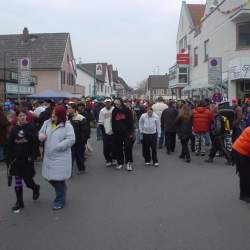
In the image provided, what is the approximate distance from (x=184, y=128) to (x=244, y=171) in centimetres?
571

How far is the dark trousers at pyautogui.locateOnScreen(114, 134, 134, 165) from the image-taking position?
38.4ft

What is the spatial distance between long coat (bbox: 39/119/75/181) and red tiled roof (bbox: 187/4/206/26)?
3630cm

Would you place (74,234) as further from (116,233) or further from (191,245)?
(191,245)

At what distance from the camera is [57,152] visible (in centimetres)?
736

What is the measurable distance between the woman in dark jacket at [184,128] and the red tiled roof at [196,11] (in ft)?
97.2

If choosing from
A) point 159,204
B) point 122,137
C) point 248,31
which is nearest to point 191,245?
point 159,204

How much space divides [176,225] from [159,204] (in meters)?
1.29

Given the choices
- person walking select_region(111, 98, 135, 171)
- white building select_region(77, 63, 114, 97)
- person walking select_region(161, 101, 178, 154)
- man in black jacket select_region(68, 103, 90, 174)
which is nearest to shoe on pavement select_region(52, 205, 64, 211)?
man in black jacket select_region(68, 103, 90, 174)

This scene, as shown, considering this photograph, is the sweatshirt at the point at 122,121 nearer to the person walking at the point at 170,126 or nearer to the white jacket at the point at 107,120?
the white jacket at the point at 107,120

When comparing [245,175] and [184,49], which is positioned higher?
[184,49]

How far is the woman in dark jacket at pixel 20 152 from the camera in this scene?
7.44 metres

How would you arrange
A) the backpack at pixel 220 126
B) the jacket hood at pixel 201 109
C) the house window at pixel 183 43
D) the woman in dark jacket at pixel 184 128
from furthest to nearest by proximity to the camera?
the house window at pixel 183 43, the jacket hood at pixel 201 109, the woman in dark jacket at pixel 184 128, the backpack at pixel 220 126

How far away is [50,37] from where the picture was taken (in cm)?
4850

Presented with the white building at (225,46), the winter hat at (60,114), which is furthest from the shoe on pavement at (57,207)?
the white building at (225,46)
